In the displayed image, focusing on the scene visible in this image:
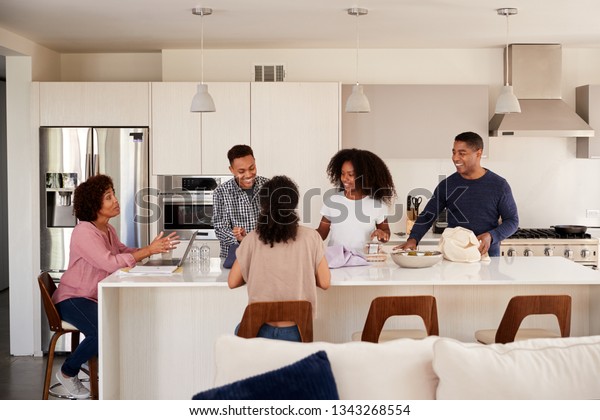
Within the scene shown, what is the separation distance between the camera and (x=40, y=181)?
19.7 ft

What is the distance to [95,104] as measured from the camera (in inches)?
239

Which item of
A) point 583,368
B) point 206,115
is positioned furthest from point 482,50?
point 583,368

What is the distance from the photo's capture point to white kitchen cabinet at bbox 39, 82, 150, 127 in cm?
604

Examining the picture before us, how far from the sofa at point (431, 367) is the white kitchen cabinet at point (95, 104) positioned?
4.00 meters

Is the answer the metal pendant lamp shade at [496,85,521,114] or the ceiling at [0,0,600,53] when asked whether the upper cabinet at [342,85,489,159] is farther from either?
the metal pendant lamp shade at [496,85,521,114]

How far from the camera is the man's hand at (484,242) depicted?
432 centimetres

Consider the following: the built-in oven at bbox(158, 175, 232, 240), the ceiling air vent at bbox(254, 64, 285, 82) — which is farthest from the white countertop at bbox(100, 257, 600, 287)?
the ceiling air vent at bbox(254, 64, 285, 82)

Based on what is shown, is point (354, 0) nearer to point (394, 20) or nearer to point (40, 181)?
point (394, 20)

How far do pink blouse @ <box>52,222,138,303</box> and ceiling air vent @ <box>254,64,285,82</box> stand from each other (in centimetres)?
262

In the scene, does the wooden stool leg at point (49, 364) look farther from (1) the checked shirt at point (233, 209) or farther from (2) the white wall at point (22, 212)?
(2) the white wall at point (22, 212)

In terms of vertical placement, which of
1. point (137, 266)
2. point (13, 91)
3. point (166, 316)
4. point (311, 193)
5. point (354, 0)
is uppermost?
point (354, 0)

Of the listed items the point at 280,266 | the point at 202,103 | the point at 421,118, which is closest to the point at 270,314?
the point at 280,266

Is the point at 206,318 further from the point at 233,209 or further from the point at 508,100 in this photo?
the point at 508,100
